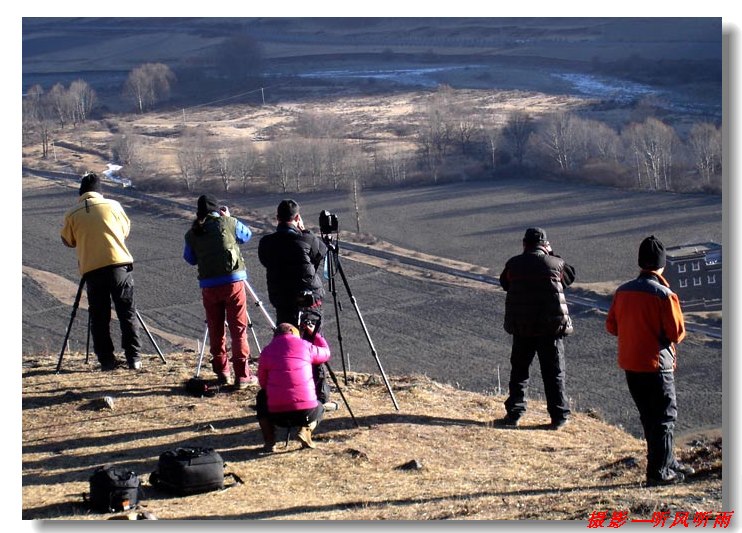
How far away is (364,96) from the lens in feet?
228

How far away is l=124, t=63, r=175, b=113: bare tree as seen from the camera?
62.4m

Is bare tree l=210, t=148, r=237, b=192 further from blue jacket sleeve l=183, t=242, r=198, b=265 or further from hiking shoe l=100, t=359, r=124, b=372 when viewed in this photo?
blue jacket sleeve l=183, t=242, r=198, b=265

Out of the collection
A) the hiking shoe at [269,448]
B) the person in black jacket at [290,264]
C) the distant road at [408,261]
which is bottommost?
the distant road at [408,261]

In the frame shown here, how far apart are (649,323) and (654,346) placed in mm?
152

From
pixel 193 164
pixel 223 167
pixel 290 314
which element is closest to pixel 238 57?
pixel 193 164

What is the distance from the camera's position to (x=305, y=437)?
751cm

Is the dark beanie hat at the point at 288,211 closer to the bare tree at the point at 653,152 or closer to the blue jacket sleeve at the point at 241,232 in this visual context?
the blue jacket sleeve at the point at 241,232

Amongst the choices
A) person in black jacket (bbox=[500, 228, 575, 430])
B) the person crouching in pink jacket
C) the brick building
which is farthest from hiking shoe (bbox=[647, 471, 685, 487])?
the brick building

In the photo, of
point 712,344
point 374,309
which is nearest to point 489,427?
point 712,344

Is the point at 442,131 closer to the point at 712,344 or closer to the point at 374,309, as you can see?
the point at 374,309

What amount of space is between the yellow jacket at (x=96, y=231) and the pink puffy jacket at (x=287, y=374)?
7.17 ft

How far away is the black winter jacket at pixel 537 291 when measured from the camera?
800 cm

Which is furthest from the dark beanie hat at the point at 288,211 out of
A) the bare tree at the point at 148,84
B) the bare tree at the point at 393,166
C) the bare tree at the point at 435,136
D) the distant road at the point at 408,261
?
the bare tree at the point at 148,84

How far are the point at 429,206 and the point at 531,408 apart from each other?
42.1 metres
